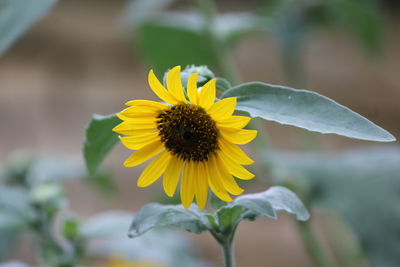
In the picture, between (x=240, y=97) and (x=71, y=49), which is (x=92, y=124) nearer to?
(x=240, y=97)

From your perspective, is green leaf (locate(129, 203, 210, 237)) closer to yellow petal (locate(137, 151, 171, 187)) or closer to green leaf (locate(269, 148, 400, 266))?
yellow petal (locate(137, 151, 171, 187))

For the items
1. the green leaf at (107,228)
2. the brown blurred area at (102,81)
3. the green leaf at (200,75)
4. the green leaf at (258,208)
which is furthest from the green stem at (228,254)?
the brown blurred area at (102,81)

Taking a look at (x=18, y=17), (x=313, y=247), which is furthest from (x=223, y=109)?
(x=313, y=247)

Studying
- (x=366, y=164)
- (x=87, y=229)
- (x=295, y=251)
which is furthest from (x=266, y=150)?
(x=295, y=251)

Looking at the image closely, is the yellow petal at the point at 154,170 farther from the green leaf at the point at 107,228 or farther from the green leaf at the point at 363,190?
Result: the green leaf at the point at 363,190

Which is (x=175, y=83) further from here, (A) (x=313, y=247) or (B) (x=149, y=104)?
(A) (x=313, y=247)
